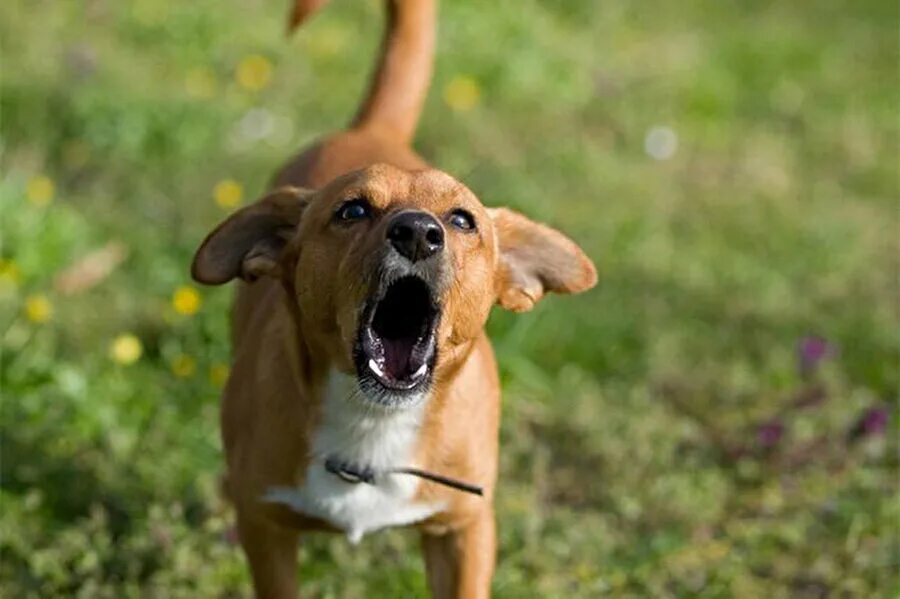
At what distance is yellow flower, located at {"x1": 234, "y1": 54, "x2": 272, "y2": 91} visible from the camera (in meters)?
7.05

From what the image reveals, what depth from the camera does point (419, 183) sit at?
339 centimetres

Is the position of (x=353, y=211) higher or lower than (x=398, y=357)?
higher

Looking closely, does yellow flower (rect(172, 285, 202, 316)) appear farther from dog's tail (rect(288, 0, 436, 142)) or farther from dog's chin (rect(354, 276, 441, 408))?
dog's chin (rect(354, 276, 441, 408))

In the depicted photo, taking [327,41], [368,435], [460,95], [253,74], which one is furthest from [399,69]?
[327,41]

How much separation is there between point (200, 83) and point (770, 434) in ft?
10.4

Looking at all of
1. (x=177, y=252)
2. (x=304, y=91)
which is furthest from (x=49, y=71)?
(x=177, y=252)

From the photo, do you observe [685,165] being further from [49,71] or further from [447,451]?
[447,451]

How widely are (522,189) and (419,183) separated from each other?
2657 millimetres

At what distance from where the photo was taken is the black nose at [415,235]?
313cm

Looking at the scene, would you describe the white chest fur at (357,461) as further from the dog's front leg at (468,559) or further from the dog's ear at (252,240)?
the dog's ear at (252,240)

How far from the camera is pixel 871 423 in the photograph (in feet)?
15.7

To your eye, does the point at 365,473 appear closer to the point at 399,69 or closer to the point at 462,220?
the point at 462,220

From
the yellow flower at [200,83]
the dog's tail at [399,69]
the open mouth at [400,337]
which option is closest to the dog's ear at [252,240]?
the open mouth at [400,337]

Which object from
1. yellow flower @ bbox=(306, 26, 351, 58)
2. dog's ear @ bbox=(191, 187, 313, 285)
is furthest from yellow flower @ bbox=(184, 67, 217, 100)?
dog's ear @ bbox=(191, 187, 313, 285)
